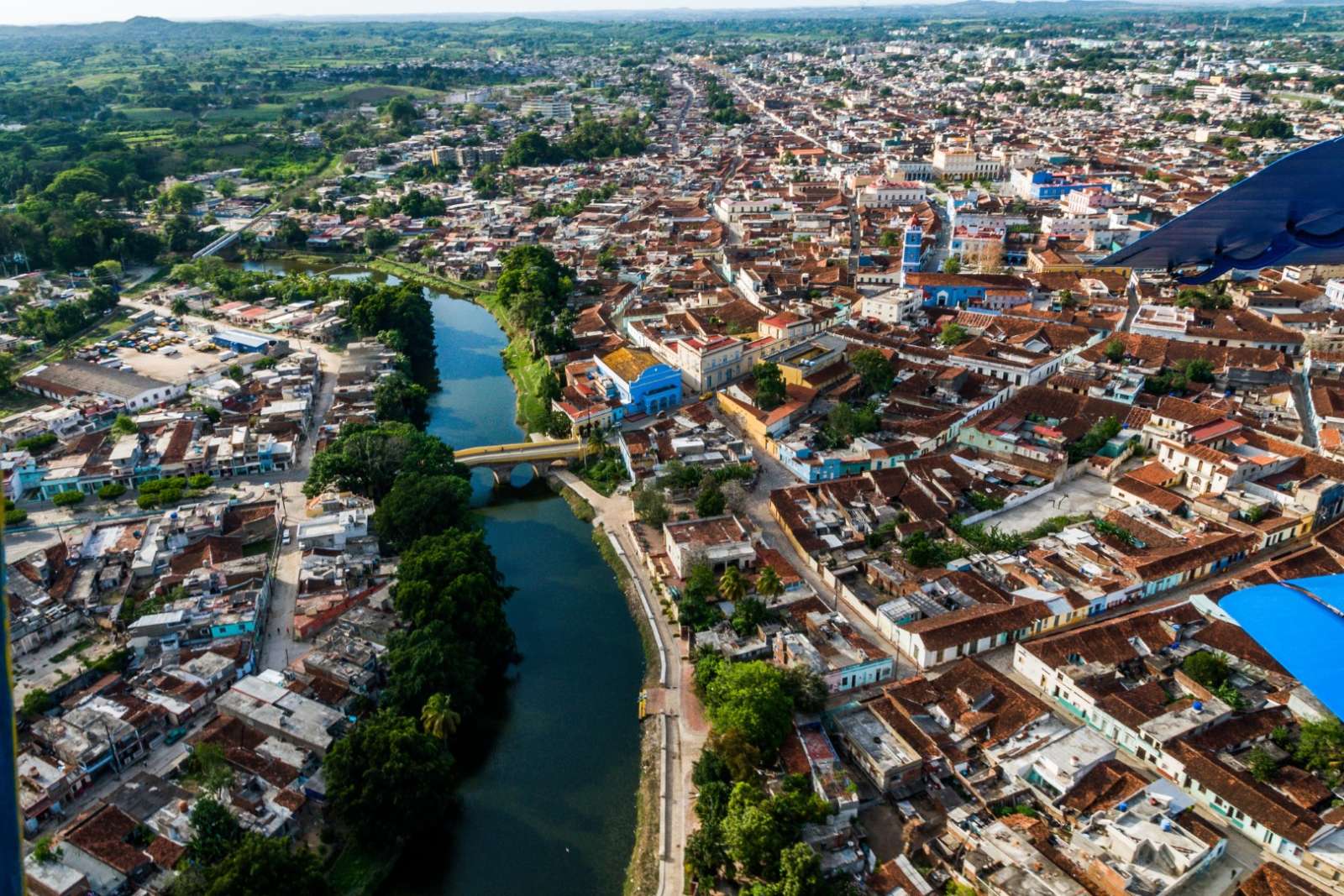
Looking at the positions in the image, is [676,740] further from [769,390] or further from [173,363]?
[173,363]

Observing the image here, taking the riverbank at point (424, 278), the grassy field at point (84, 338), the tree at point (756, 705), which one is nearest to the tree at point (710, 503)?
the tree at point (756, 705)

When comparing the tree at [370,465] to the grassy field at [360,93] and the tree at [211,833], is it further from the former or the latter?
the grassy field at [360,93]

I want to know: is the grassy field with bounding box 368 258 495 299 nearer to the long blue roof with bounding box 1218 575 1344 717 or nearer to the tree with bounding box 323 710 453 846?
the tree with bounding box 323 710 453 846

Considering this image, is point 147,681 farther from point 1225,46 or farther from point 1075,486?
point 1225,46

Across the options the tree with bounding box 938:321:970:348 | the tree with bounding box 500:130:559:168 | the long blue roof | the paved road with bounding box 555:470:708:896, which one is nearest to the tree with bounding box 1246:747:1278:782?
the paved road with bounding box 555:470:708:896

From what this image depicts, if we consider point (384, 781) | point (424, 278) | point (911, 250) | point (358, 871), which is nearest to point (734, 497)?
point (384, 781)
